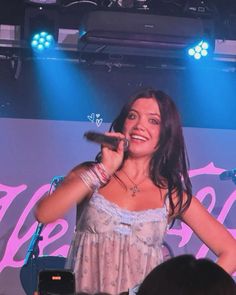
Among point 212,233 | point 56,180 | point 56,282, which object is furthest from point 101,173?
point 56,180

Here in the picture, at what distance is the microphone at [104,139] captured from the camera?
251 centimetres

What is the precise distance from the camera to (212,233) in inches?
110

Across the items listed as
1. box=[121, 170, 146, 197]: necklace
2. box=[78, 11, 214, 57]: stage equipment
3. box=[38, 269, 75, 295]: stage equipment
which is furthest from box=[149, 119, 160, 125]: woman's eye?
box=[78, 11, 214, 57]: stage equipment

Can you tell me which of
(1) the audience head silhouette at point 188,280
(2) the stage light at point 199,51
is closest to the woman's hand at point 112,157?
(1) the audience head silhouette at point 188,280

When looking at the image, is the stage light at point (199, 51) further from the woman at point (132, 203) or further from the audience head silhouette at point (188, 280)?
the audience head silhouette at point (188, 280)

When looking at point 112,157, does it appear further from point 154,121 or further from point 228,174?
point 228,174

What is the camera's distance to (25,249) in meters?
5.04

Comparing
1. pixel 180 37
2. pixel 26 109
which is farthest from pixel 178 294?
pixel 26 109

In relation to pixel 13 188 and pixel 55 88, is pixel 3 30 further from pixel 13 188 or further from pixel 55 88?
pixel 13 188

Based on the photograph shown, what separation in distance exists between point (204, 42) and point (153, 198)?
248 centimetres

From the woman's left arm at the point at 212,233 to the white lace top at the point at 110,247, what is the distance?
0.22m

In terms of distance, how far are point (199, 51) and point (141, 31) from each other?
1.85 ft

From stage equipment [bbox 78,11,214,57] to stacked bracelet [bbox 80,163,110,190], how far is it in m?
2.26

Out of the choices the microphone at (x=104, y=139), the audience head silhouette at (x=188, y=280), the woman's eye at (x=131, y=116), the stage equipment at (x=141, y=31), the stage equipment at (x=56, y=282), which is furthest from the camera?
the stage equipment at (x=141, y=31)
